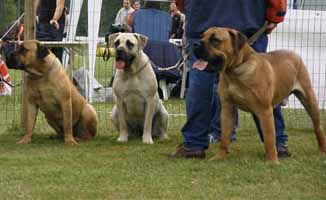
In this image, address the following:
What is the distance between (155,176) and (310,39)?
469 cm

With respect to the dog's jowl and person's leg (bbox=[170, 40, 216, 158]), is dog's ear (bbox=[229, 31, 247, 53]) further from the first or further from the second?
the dog's jowl

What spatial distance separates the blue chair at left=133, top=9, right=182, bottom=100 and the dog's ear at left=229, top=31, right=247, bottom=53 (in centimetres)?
617

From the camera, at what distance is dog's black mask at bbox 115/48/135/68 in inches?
287

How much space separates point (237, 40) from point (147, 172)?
1242mm

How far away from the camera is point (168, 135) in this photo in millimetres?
7844

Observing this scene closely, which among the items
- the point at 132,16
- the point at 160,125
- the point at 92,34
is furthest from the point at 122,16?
the point at 160,125

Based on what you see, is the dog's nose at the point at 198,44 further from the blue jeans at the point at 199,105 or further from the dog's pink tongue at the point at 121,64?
the dog's pink tongue at the point at 121,64

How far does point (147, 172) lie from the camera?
17.5 feet

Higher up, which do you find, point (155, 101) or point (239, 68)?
point (239, 68)

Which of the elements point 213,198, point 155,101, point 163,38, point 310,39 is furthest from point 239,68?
point 163,38

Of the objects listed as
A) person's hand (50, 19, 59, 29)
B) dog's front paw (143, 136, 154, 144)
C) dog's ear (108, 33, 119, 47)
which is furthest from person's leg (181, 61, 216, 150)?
person's hand (50, 19, 59, 29)

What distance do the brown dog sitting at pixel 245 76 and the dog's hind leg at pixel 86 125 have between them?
1903 millimetres

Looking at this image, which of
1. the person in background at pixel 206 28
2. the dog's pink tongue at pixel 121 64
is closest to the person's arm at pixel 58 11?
the dog's pink tongue at pixel 121 64

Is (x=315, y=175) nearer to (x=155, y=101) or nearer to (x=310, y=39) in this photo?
(x=155, y=101)
